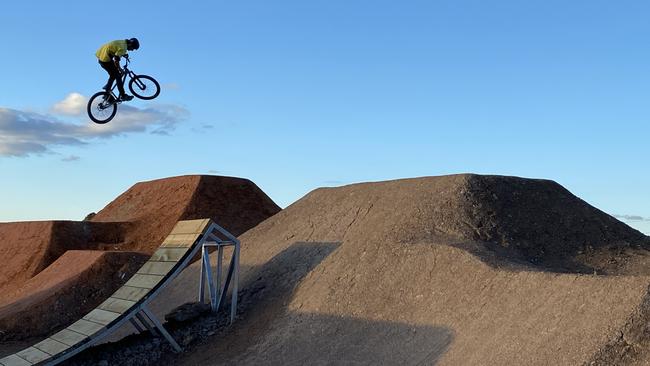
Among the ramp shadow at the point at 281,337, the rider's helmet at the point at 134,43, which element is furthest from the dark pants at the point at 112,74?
the ramp shadow at the point at 281,337

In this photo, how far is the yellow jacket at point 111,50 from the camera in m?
14.1

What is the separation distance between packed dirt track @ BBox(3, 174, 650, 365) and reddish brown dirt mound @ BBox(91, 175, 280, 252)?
7.88 m

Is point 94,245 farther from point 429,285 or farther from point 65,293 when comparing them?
point 429,285

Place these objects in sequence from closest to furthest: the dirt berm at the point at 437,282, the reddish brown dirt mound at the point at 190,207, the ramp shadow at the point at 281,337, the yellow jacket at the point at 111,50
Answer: the dirt berm at the point at 437,282
the ramp shadow at the point at 281,337
the yellow jacket at the point at 111,50
the reddish brown dirt mound at the point at 190,207

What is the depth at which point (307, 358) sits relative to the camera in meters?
11.6

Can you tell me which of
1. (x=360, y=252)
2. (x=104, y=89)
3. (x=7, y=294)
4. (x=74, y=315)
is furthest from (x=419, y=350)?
(x=7, y=294)

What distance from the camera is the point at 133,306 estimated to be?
12461 mm

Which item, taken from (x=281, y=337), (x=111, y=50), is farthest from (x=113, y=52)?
(x=281, y=337)

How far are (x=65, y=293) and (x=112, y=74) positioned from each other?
8.03 meters

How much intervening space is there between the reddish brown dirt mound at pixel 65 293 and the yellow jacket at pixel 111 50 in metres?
8.38

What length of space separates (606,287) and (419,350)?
9.63 ft

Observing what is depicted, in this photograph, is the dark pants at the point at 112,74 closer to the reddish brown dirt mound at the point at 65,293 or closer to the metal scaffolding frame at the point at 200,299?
the metal scaffolding frame at the point at 200,299

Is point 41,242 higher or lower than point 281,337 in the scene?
higher

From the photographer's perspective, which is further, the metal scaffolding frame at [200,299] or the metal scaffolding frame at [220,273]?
the metal scaffolding frame at [220,273]
